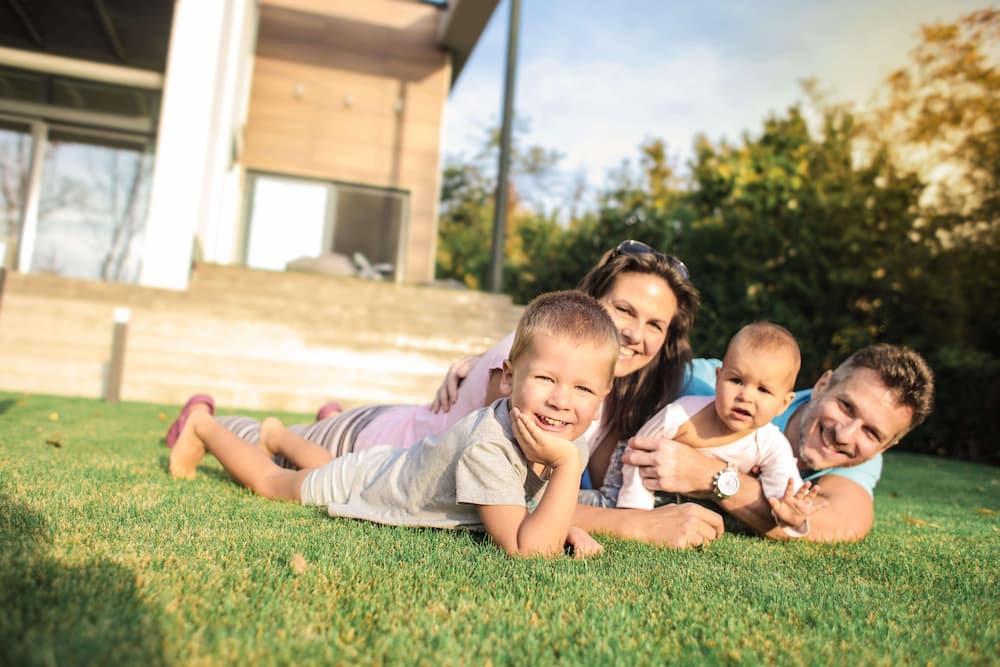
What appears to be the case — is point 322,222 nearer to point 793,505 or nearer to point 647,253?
point 647,253

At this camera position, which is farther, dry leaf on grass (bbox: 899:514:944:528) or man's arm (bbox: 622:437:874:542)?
dry leaf on grass (bbox: 899:514:944:528)

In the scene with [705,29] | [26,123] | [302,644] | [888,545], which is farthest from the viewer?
[705,29]

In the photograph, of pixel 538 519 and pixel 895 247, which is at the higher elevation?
pixel 895 247

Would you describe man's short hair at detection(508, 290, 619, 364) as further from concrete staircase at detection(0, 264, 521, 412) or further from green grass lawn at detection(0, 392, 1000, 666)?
concrete staircase at detection(0, 264, 521, 412)

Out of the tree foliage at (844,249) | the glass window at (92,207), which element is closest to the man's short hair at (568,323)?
the tree foliage at (844,249)

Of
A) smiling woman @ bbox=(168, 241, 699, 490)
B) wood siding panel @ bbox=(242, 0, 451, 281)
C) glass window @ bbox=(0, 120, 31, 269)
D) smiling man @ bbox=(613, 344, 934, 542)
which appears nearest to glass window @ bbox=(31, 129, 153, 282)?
glass window @ bbox=(0, 120, 31, 269)

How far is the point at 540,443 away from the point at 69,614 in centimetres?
133

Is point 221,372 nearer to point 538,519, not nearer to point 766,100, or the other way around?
point 538,519

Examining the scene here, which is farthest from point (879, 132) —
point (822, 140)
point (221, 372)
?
point (221, 372)

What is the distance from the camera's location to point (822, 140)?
13641 mm

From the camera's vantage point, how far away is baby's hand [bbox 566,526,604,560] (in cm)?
248

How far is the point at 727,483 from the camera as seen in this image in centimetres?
307

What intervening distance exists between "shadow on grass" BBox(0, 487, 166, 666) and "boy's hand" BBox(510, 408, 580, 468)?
113 cm

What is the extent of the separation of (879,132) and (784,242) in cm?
663
